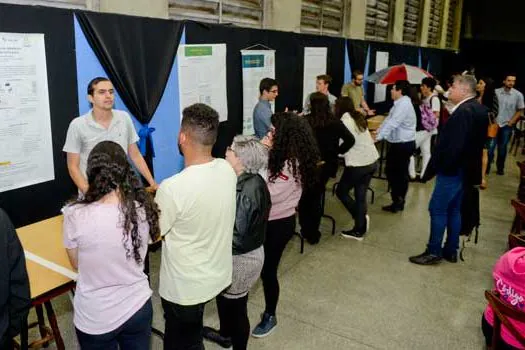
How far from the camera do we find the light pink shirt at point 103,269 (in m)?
1.63

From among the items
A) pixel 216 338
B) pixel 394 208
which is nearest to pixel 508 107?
pixel 394 208

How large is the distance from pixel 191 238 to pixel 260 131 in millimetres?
3109

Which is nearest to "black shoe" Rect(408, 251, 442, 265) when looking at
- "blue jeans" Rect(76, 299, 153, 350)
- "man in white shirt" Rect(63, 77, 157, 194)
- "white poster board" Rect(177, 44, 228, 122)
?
"white poster board" Rect(177, 44, 228, 122)

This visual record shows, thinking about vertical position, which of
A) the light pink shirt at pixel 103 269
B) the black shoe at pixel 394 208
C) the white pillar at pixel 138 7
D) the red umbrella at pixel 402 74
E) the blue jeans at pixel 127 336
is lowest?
the black shoe at pixel 394 208

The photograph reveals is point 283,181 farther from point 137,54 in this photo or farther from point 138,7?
point 138,7

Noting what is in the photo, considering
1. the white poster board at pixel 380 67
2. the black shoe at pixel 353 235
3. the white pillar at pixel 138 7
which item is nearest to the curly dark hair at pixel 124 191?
the white pillar at pixel 138 7

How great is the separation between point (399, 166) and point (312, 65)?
2.23 m

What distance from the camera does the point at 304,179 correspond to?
114 inches

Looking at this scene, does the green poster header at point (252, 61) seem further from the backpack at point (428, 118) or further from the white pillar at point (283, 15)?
the backpack at point (428, 118)

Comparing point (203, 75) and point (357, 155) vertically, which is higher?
point (203, 75)

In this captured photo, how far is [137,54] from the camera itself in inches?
153

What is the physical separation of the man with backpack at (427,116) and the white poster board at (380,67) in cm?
244

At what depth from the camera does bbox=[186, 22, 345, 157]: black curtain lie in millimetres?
4809

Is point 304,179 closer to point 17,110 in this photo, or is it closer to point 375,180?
point 17,110
